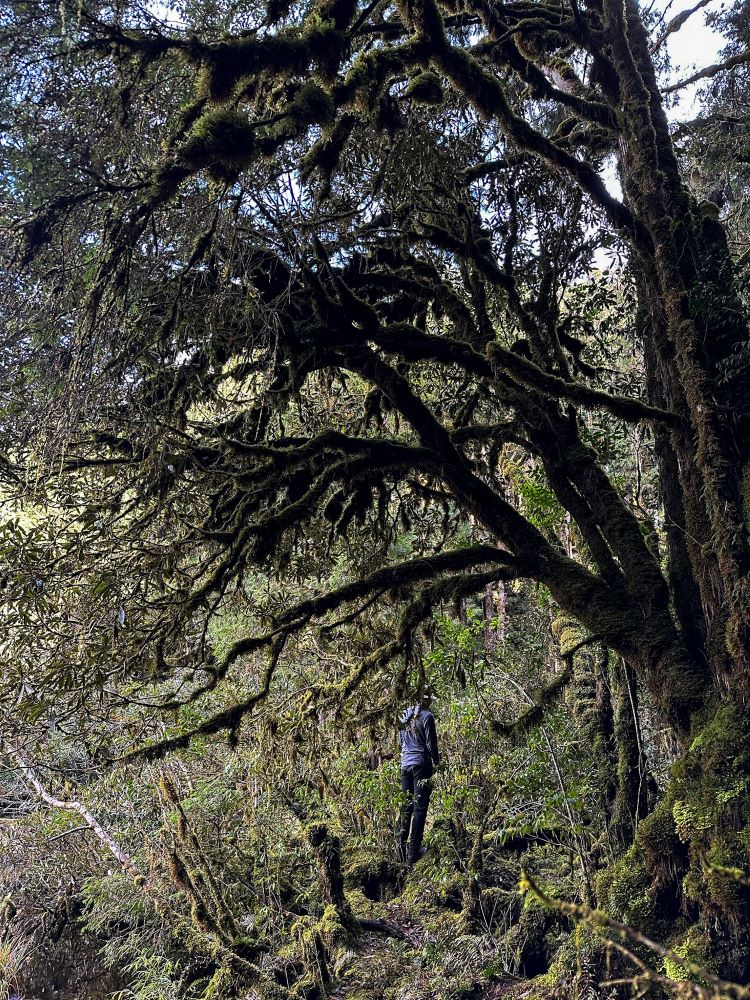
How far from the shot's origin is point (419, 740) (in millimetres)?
9227

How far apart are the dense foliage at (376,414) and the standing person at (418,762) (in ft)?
2.01

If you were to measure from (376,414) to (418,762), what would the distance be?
414 cm

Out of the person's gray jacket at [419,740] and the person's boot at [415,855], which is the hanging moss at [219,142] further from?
the person's boot at [415,855]

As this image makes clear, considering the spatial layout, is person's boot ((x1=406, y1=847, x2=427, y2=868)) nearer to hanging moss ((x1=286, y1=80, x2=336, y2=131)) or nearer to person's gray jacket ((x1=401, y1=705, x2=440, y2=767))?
person's gray jacket ((x1=401, y1=705, x2=440, y2=767))

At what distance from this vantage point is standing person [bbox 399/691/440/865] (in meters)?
8.95

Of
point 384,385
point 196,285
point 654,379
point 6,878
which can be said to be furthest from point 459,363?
point 6,878

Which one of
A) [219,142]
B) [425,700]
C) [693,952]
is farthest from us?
[425,700]

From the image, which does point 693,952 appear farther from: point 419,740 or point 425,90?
point 425,90

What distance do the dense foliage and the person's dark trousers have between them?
0.62 metres

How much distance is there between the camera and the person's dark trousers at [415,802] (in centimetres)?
923

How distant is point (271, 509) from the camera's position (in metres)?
6.27

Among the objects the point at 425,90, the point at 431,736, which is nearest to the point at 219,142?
the point at 425,90

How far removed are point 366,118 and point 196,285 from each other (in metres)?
1.77

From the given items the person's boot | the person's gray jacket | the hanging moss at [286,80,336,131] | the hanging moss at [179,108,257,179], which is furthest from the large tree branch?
the person's boot
